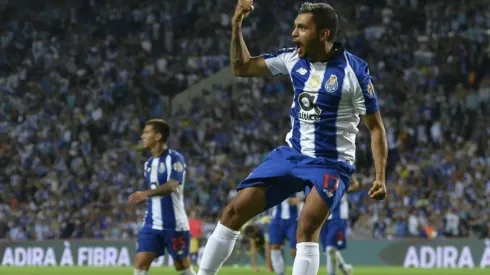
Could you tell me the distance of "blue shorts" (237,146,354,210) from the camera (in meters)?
8.27

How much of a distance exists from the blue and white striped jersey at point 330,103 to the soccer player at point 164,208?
4.47 meters

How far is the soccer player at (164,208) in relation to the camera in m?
12.9

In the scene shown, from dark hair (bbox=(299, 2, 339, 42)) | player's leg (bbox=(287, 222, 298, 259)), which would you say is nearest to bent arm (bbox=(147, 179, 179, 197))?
dark hair (bbox=(299, 2, 339, 42))

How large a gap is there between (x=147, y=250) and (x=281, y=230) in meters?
6.99

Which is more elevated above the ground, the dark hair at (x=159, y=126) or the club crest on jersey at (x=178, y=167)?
the dark hair at (x=159, y=126)

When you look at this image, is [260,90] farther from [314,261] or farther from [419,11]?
[314,261]

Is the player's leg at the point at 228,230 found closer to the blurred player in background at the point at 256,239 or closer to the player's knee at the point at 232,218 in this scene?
the player's knee at the point at 232,218

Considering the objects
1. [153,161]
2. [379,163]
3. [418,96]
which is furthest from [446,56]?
[379,163]

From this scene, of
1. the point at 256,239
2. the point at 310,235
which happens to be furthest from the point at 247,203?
the point at 256,239

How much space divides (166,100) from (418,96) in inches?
303

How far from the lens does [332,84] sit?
27.4 feet

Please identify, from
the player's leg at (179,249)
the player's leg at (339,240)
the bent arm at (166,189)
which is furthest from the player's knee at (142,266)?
the player's leg at (339,240)

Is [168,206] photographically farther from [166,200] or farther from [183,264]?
[183,264]

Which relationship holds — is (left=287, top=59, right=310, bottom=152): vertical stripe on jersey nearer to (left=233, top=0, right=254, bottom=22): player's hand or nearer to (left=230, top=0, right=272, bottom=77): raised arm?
(left=230, top=0, right=272, bottom=77): raised arm
